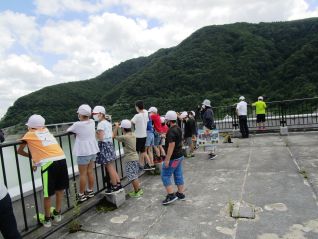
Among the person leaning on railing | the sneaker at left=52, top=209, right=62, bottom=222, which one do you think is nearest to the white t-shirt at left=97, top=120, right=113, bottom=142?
the sneaker at left=52, top=209, right=62, bottom=222

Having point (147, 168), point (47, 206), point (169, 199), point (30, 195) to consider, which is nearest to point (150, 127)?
point (147, 168)

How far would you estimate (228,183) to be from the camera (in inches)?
236

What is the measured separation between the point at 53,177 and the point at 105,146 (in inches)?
48.4

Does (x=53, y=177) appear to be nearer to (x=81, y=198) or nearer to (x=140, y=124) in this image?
(x=81, y=198)

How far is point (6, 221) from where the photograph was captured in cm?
276

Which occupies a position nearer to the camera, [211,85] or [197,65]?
[211,85]

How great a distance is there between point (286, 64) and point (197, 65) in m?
18.0

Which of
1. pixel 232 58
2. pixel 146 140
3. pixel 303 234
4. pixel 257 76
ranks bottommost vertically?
pixel 303 234

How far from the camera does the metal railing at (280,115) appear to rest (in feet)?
43.6

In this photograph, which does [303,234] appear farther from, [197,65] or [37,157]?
[197,65]

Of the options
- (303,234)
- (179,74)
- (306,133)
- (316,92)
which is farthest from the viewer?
(179,74)

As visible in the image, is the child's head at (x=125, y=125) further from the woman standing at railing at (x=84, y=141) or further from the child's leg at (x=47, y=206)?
the child's leg at (x=47, y=206)

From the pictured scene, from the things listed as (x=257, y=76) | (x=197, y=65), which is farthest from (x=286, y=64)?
(x=197, y=65)

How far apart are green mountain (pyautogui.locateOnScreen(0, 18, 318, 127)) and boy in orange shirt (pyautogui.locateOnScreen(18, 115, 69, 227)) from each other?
4019 cm
